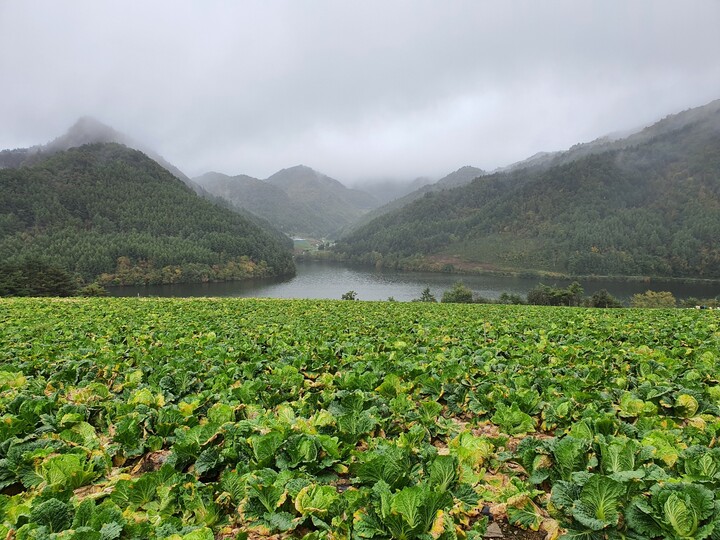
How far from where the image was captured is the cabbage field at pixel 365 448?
241cm

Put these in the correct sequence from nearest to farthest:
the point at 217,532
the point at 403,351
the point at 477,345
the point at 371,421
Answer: the point at 217,532 < the point at 371,421 < the point at 403,351 < the point at 477,345

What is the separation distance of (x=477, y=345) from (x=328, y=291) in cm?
12041

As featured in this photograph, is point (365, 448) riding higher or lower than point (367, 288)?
higher

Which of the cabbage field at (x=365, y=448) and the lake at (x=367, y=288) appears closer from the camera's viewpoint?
the cabbage field at (x=365, y=448)

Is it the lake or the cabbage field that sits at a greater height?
the cabbage field

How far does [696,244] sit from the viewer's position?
191m

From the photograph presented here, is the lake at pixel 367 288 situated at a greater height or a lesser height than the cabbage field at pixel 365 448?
lesser

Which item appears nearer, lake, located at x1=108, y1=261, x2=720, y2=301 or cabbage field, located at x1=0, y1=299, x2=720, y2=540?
cabbage field, located at x1=0, y1=299, x2=720, y2=540

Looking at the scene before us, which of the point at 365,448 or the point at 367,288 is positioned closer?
the point at 365,448

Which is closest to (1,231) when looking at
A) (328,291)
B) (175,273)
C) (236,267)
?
(175,273)

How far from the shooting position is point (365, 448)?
387cm

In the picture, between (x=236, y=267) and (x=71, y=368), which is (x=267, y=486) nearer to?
(x=71, y=368)

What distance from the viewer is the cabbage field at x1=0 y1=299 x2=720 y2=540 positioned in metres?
2.41

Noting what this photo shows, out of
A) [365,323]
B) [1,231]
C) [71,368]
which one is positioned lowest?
[365,323]
